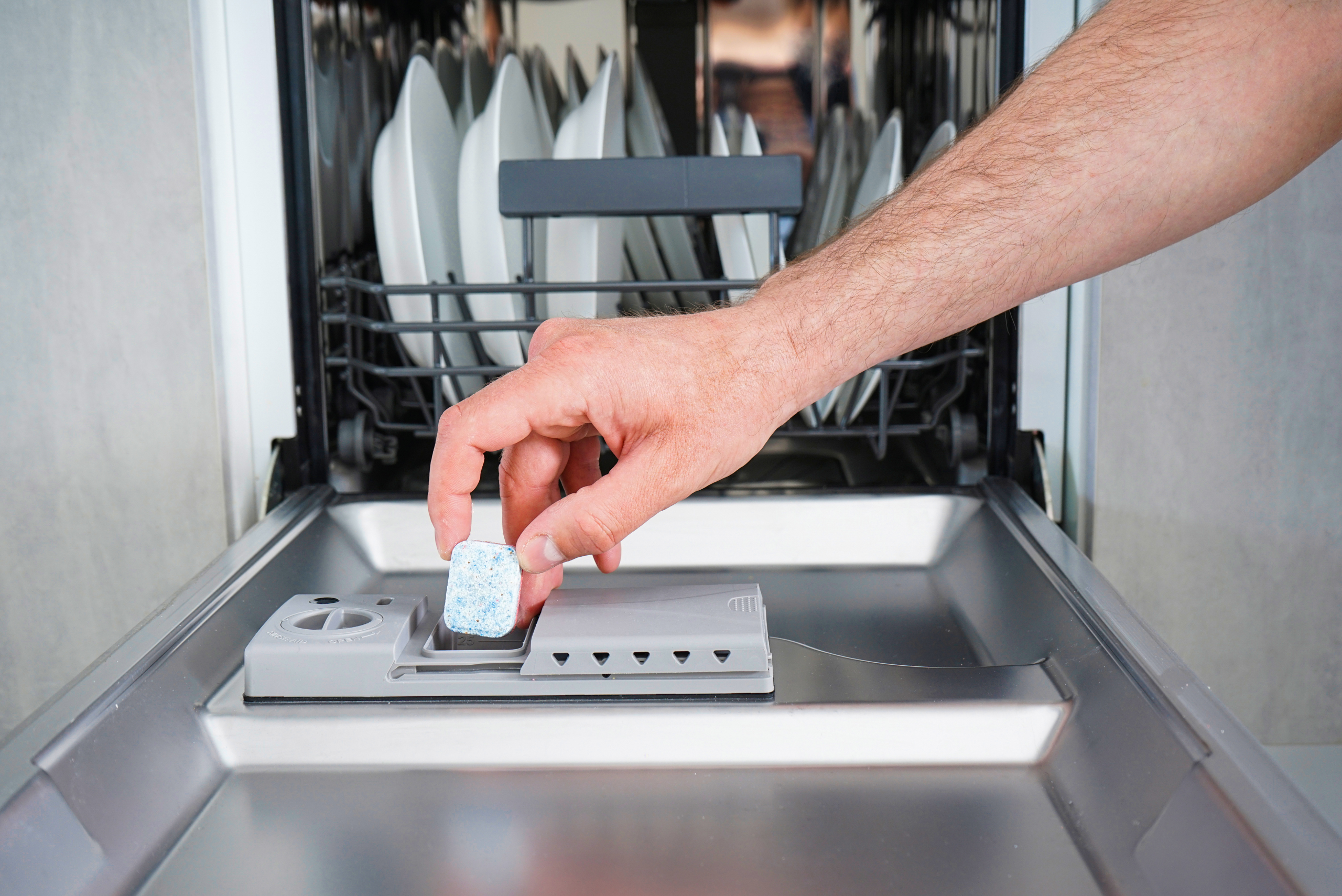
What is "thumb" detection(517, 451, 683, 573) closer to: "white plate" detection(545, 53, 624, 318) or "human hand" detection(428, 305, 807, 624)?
"human hand" detection(428, 305, 807, 624)

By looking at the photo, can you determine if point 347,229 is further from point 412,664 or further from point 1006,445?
point 1006,445

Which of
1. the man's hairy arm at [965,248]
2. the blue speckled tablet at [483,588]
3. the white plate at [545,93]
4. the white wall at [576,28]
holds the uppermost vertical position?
the white wall at [576,28]

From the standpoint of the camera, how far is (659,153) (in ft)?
4.03

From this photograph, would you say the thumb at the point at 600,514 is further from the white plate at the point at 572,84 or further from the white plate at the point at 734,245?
the white plate at the point at 572,84

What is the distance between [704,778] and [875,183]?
2.32ft

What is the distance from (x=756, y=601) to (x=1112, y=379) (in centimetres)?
44

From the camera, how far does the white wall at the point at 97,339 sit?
90 cm

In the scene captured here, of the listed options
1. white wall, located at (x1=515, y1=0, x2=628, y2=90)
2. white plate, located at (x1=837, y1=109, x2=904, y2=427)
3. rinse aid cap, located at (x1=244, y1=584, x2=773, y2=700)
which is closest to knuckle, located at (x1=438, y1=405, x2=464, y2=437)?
rinse aid cap, located at (x1=244, y1=584, x2=773, y2=700)

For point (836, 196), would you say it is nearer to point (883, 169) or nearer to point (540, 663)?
point (883, 169)

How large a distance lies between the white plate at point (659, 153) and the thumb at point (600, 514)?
1.94ft

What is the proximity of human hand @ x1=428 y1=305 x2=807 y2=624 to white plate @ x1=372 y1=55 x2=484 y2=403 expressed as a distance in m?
0.39

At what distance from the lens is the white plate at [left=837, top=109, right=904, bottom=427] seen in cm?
103

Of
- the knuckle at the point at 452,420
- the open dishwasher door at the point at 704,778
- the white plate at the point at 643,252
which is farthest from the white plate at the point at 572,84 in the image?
the open dishwasher door at the point at 704,778

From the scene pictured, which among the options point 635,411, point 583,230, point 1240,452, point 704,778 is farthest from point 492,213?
point 1240,452
